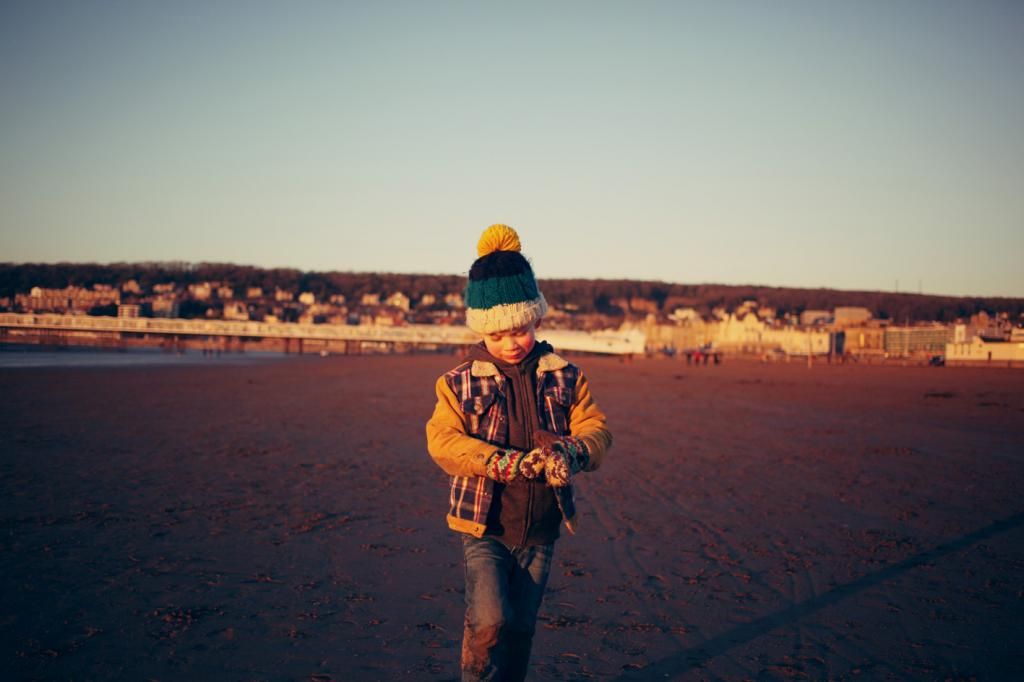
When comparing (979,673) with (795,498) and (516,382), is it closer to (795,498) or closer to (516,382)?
(516,382)

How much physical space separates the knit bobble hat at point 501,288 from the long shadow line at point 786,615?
196cm

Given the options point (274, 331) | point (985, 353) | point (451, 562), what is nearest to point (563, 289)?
point (274, 331)

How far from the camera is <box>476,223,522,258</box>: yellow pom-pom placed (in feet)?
10.1

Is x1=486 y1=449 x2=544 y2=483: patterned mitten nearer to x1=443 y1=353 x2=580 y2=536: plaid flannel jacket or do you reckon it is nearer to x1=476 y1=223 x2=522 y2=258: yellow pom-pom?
x1=443 y1=353 x2=580 y2=536: plaid flannel jacket

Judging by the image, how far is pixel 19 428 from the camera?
1297cm

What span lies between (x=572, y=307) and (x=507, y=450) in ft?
550

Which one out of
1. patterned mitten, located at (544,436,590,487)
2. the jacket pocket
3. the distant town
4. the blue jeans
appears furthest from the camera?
the distant town

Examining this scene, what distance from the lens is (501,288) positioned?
9.62 ft

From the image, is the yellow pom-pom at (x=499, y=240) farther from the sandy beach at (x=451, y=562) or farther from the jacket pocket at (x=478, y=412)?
the sandy beach at (x=451, y=562)

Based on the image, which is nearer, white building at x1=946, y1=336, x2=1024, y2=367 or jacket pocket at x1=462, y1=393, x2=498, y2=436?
jacket pocket at x1=462, y1=393, x2=498, y2=436

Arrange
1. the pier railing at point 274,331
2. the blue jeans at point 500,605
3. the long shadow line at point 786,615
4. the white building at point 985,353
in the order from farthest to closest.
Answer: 1. the pier railing at point 274,331
2. the white building at point 985,353
3. the long shadow line at point 786,615
4. the blue jeans at point 500,605

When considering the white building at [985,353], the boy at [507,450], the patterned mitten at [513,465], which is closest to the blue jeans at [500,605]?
the boy at [507,450]

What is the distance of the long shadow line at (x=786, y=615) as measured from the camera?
3955 mm

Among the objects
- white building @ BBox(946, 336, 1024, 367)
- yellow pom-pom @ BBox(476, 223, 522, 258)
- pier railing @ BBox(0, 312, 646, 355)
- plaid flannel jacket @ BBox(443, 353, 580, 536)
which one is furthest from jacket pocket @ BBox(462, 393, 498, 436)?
pier railing @ BBox(0, 312, 646, 355)
